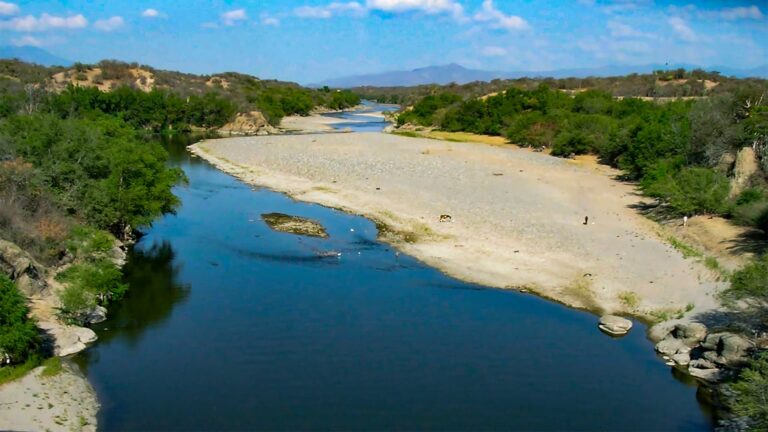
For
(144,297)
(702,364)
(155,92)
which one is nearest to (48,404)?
(144,297)

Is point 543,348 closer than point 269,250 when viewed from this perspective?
Yes

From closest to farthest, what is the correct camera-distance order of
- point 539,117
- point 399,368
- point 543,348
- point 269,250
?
1. point 399,368
2. point 543,348
3. point 269,250
4. point 539,117

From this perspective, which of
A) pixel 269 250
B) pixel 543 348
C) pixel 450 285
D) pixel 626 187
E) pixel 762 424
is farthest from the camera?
pixel 626 187

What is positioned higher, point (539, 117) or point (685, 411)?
point (539, 117)

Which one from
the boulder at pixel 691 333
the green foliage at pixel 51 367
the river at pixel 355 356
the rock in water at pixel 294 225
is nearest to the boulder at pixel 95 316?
the river at pixel 355 356

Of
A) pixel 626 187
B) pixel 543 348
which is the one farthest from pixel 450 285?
pixel 626 187

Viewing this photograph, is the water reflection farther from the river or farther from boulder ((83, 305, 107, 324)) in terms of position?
boulder ((83, 305, 107, 324))

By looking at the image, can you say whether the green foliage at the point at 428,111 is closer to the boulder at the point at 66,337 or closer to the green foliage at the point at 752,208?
the green foliage at the point at 752,208

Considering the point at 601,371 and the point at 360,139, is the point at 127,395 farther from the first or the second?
the point at 360,139
